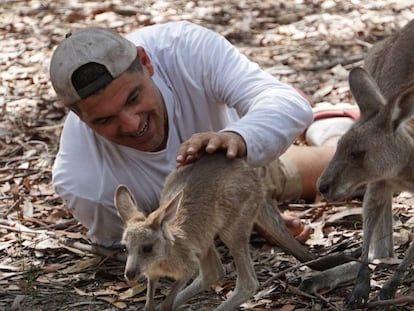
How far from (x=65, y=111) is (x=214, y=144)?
292cm

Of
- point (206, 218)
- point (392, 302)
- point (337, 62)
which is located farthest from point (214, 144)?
point (337, 62)

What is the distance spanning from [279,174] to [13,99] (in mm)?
2479

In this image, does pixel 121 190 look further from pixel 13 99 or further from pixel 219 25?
pixel 219 25

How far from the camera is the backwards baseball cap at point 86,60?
141 inches

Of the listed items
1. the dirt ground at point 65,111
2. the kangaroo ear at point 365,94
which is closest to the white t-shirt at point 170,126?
the dirt ground at point 65,111

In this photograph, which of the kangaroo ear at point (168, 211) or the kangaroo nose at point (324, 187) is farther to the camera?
the kangaroo nose at point (324, 187)

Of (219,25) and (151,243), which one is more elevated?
(151,243)

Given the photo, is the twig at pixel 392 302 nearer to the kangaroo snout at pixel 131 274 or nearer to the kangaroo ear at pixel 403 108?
the kangaroo ear at pixel 403 108

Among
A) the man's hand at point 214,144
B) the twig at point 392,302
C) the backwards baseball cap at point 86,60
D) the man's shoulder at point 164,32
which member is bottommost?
the twig at point 392,302

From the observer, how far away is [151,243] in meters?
3.38

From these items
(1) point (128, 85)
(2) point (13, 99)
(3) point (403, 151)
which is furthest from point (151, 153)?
(2) point (13, 99)

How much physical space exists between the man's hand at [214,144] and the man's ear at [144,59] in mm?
551

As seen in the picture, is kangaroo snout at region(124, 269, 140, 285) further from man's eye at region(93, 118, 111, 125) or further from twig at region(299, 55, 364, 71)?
twig at region(299, 55, 364, 71)

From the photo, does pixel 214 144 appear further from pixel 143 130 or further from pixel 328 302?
pixel 328 302
